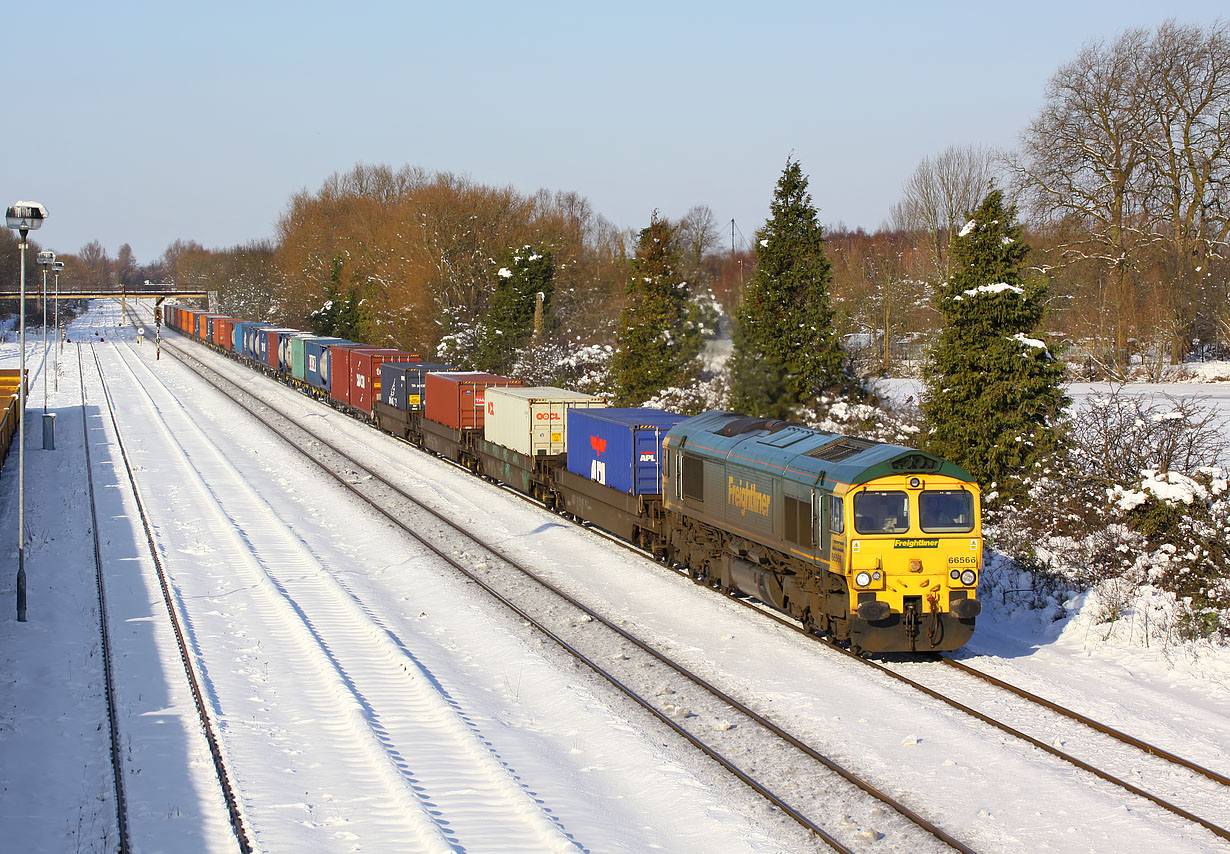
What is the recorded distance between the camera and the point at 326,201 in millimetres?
111625

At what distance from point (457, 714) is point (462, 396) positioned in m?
20.6

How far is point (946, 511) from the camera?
15195mm

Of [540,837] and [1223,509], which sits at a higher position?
[1223,509]

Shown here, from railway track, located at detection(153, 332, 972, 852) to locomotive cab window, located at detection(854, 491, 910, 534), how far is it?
10.1 feet

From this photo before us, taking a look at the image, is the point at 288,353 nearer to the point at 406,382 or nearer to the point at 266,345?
the point at 266,345

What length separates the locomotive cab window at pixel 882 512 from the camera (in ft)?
48.8

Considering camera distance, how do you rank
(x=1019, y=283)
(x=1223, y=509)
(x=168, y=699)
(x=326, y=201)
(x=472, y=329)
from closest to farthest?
(x=168, y=699) < (x=1223, y=509) < (x=1019, y=283) < (x=472, y=329) < (x=326, y=201)

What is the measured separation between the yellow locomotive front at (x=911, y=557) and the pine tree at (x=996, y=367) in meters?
7.36

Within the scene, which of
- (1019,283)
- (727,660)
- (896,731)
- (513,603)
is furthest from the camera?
(1019,283)

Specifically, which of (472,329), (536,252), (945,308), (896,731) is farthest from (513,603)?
(472,329)

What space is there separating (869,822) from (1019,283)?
15.1 meters

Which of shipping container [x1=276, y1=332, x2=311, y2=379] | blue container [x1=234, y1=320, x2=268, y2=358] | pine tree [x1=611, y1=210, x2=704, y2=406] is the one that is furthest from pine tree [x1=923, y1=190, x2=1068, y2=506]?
blue container [x1=234, y1=320, x2=268, y2=358]

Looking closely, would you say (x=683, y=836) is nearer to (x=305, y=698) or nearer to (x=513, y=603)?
(x=305, y=698)

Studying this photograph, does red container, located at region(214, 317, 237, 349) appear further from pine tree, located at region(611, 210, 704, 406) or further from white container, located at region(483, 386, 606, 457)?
white container, located at region(483, 386, 606, 457)
